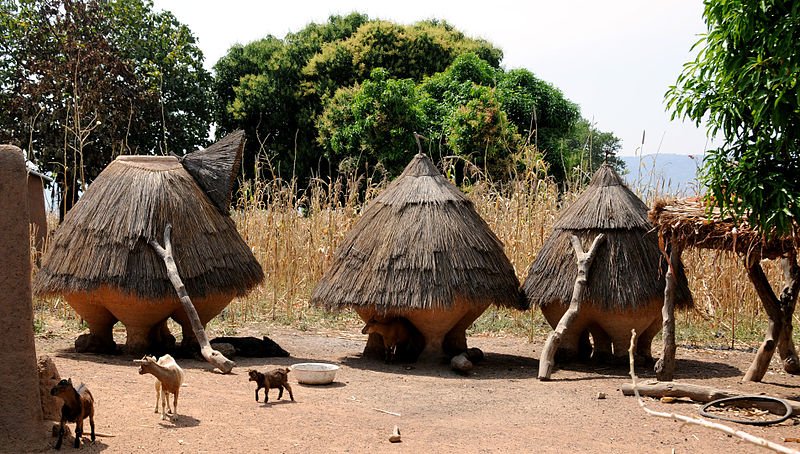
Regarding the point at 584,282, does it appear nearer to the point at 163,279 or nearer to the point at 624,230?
the point at 624,230

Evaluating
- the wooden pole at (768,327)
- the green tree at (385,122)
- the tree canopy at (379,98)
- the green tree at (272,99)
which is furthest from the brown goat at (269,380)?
the green tree at (272,99)

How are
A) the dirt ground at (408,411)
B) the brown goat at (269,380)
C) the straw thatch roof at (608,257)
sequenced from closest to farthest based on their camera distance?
the dirt ground at (408,411), the brown goat at (269,380), the straw thatch roof at (608,257)

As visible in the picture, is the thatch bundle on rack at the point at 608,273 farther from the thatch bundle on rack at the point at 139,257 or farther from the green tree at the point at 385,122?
the green tree at the point at 385,122

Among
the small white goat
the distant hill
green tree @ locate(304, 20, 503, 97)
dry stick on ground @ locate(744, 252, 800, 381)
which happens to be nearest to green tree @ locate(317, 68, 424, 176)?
green tree @ locate(304, 20, 503, 97)

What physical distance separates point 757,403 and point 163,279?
4657 millimetres

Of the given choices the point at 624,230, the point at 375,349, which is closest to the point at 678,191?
the point at 624,230

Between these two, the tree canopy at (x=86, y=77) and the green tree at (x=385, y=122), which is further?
the green tree at (x=385, y=122)

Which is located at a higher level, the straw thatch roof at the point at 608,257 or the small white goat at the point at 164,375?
the straw thatch roof at the point at 608,257

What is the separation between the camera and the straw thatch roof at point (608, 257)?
7.53 metres

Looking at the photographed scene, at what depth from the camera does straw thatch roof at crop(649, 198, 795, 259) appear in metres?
6.45

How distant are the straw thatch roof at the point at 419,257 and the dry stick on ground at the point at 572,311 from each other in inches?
23.6

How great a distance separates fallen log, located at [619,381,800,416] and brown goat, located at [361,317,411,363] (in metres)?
2.14

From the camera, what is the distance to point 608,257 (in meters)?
7.62

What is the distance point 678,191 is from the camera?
10953 mm
